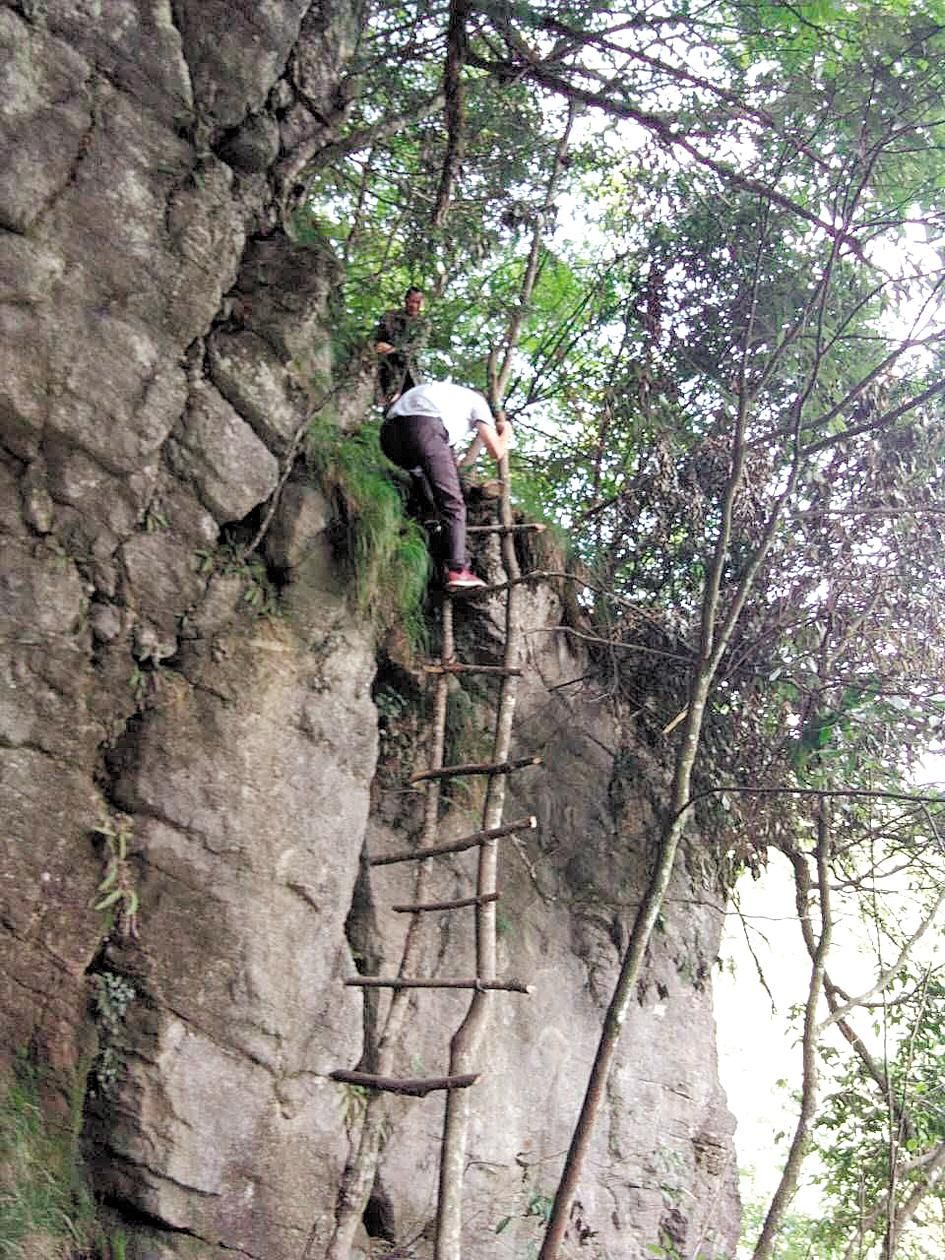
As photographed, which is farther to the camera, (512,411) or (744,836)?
(512,411)

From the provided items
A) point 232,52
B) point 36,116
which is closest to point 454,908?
point 36,116

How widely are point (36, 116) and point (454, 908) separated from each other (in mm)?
4338

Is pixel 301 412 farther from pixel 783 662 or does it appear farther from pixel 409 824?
pixel 783 662

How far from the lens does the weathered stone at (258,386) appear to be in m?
5.71

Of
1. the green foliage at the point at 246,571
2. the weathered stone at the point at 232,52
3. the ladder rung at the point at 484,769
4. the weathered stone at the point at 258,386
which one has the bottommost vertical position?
the ladder rung at the point at 484,769

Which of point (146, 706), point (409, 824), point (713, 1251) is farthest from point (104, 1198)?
point (713, 1251)

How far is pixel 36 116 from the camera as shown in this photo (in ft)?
17.1

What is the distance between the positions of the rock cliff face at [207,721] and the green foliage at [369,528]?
0.14 metres

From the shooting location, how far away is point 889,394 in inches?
310

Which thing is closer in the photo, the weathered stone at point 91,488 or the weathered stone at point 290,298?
the weathered stone at point 91,488

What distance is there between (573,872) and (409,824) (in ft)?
4.68

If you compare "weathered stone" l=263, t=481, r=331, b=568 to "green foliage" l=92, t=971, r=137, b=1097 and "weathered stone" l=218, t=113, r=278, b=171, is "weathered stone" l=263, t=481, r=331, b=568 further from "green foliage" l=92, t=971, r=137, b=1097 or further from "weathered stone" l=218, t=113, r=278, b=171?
"green foliage" l=92, t=971, r=137, b=1097

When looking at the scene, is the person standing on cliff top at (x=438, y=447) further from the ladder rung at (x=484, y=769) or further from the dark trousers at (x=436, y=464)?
the ladder rung at (x=484, y=769)

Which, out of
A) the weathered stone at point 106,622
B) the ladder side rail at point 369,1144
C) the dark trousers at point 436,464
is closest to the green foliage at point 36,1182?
the ladder side rail at point 369,1144
